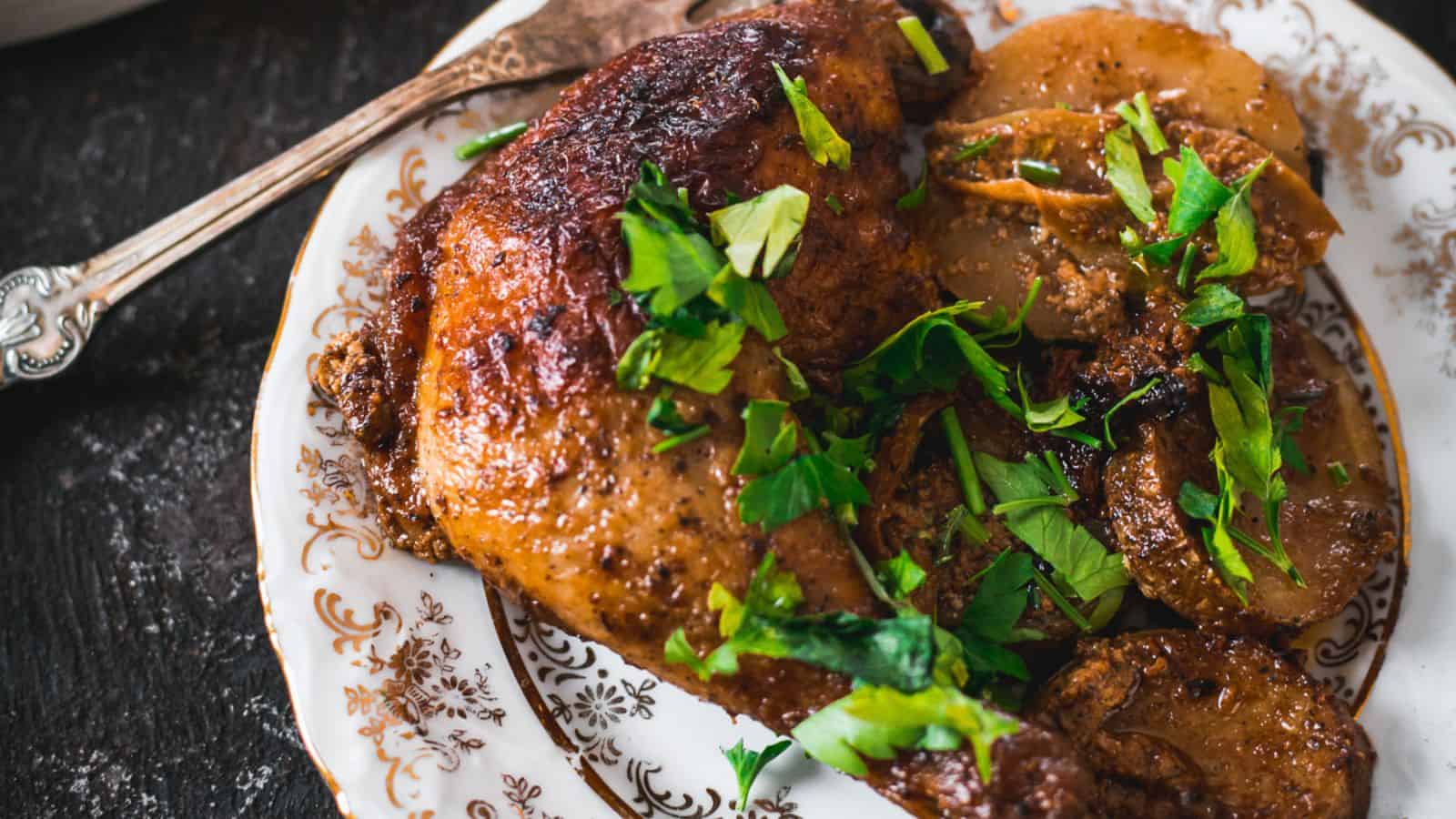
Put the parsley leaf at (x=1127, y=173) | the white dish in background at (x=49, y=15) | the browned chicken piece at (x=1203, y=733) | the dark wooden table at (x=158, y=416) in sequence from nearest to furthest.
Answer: the browned chicken piece at (x=1203, y=733), the parsley leaf at (x=1127, y=173), the dark wooden table at (x=158, y=416), the white dish in background at (x=49, y=15)

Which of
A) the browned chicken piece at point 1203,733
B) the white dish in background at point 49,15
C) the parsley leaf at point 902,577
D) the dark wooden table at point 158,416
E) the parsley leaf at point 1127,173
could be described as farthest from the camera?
the white dish in background at point 49,15

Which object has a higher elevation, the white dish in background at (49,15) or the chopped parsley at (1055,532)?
A: the white dish in background at (49,15)

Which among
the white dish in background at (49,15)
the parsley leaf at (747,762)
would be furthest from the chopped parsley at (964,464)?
the white dish in background at (49,15)

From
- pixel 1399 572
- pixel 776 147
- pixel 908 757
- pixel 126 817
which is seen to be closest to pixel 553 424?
pixel 776 147

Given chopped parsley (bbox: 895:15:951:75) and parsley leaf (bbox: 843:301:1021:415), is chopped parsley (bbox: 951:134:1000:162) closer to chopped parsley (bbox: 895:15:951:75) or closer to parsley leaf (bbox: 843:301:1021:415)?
chopped parsley (bbox: 895:15:951:75)

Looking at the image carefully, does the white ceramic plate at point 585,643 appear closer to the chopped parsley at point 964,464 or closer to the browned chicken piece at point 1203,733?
the browned chicken piece at point 1203,733

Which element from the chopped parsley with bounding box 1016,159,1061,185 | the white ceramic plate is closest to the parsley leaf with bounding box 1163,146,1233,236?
Answer: the chopped parsley with bounding box 1016,159,1061,185

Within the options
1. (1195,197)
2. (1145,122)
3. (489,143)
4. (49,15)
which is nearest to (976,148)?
(1145,122)
